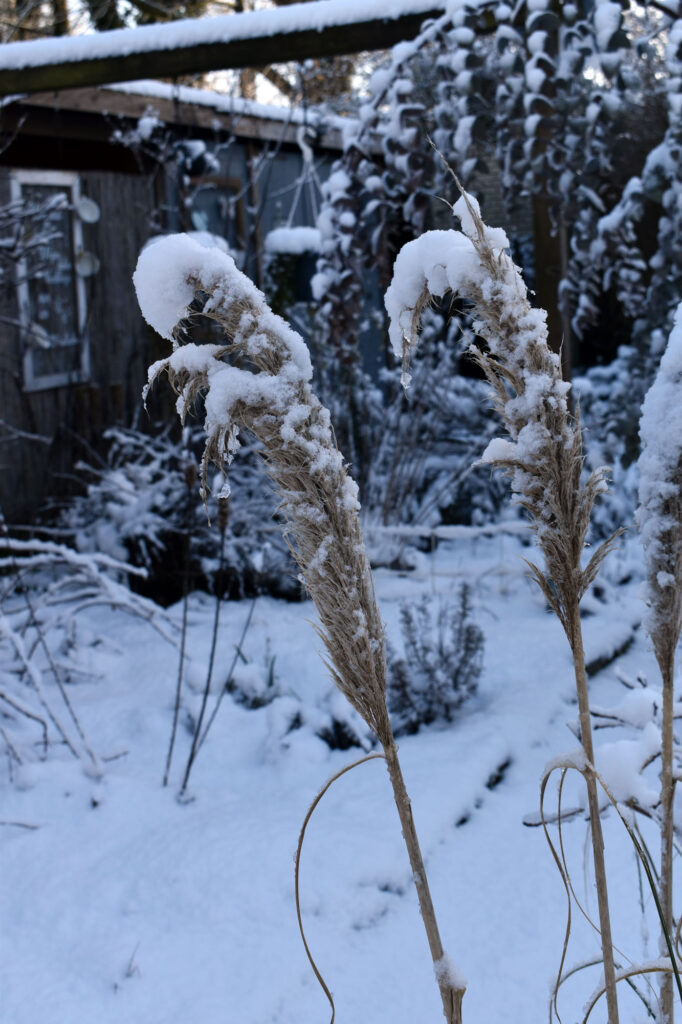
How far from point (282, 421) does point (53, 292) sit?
16.9 feet

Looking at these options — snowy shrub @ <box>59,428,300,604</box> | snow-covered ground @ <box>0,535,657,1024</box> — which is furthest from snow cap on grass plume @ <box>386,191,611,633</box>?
snowy shrub @ <box>59,428,300,604</box>

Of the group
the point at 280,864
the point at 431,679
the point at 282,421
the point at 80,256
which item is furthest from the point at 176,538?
the point at 282,421

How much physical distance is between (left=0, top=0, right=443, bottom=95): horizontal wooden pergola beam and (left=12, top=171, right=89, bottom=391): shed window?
1.19 m

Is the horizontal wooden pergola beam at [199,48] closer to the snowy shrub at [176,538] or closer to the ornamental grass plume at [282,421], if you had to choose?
the snowy shrub at [176,538]

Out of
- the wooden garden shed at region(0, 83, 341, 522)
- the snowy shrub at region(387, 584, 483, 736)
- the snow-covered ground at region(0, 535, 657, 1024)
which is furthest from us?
the wooden garden shed at region(0, 83, 341, 522)

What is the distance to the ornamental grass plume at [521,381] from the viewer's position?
38.9 inches

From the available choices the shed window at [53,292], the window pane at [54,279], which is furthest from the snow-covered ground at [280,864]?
the window pane at [54,279]

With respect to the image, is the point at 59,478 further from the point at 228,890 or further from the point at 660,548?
the point at 660,548

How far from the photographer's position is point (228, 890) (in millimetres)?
2277

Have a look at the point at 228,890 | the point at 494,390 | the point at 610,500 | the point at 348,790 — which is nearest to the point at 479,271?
the point at 494,390

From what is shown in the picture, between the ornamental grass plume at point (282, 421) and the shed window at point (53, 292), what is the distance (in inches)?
171

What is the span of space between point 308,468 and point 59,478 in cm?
465

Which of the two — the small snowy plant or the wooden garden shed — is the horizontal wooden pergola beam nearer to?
the wooden garden shed

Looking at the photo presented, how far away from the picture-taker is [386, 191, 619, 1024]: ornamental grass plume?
0.99m
